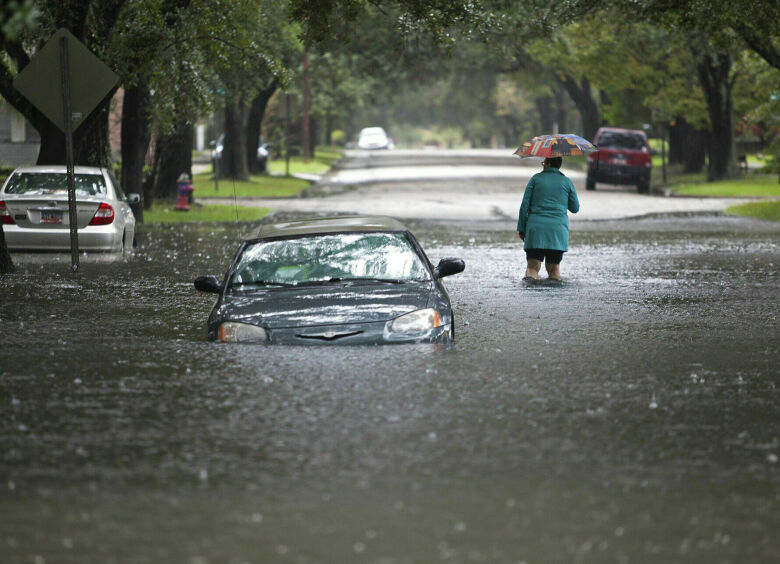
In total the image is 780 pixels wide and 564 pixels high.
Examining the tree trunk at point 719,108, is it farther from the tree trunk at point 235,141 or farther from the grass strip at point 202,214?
the grass strip at point 202,214

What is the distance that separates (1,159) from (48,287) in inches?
1082

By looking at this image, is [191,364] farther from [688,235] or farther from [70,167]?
[688,235]

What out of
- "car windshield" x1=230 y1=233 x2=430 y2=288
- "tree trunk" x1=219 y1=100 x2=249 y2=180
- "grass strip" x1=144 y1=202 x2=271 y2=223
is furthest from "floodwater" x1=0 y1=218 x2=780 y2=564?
"tree trunk" x1=219 y1=100 x2=249 y2=180

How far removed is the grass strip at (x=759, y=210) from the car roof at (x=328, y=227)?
66.2 ft

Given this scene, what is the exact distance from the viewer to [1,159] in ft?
137

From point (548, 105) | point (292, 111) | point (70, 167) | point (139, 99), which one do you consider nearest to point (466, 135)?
point (548, 105)

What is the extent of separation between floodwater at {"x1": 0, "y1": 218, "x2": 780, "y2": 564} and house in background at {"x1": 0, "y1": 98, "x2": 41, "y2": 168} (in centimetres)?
2893

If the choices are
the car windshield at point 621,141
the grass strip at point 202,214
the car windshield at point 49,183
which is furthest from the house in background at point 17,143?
the car windshield at point 49,183

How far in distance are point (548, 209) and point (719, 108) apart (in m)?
31.7

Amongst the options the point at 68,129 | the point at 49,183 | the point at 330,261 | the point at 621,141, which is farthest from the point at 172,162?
the point at 330,261

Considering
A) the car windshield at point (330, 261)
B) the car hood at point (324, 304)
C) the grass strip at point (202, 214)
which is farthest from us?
the grass strip at point (202, 214)

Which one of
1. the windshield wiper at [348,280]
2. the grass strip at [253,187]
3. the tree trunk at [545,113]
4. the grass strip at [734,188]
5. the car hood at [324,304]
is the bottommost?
the grass strip at [253,187]

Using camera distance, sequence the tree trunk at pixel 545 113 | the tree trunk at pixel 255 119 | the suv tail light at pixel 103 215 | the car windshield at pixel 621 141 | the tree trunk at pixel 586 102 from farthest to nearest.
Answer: the tree trunk at pixel 545 113 < the tree trunk at pixel 586 102 < the tree trunk at pixel 255 119 < the car windshield at pixel 621 141 < the suv tail light at pixel 103 215

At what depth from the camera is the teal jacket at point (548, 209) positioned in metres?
16.2
